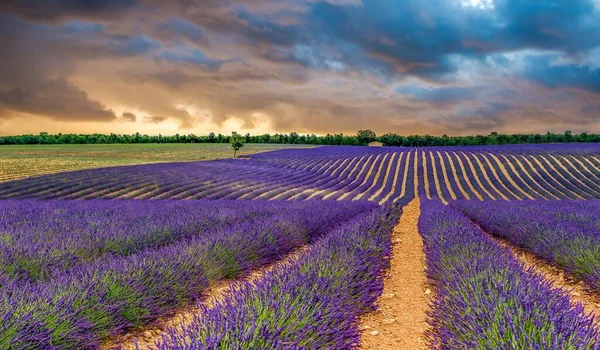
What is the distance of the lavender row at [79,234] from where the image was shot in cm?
434

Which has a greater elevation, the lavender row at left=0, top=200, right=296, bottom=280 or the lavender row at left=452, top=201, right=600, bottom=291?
the lavender row at left=0, top=200, right=296, bottom=280

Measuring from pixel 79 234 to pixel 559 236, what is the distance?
774 cm

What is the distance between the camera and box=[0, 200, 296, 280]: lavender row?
4.34 metres

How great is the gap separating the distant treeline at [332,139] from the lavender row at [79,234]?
230 ft

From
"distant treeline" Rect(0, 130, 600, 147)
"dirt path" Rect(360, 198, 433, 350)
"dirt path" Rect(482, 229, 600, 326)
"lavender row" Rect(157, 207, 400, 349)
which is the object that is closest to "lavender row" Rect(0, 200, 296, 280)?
"lavender row" Rect(157, 207, 400, 349)

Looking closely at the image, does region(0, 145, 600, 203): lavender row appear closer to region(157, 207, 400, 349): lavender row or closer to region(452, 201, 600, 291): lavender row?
region(452, 201, 600, 291): lavender row

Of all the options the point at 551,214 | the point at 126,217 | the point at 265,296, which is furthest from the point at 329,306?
the point at 551,214

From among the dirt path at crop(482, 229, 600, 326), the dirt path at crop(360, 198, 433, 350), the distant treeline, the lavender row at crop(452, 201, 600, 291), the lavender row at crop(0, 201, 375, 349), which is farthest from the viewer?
the distant treeline

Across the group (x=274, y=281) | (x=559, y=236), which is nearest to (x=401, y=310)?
(x=274, y=281)

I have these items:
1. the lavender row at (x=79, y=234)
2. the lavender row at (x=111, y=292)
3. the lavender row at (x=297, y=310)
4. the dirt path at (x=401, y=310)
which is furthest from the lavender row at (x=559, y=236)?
the lavender row at (x=79, y=234)

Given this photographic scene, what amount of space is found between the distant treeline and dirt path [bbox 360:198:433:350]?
72.0 m

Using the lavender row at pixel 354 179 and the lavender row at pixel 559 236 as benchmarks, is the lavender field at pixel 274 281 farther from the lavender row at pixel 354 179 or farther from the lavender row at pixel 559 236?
the lavender row at pixel 354 179

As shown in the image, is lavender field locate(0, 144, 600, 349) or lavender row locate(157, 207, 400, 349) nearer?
lavender row locate(157, 207, 400, 349)

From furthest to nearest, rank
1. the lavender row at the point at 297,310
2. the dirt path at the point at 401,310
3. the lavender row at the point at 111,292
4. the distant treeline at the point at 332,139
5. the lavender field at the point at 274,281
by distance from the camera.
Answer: the distant treeline at the point at 332,139 → the dirt path at the point at 401,310 → the lavender row at the point at 111,292 → the lavender field at the point at 274,281 → the lavender row at the point at 297,310
